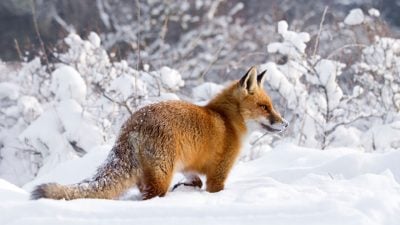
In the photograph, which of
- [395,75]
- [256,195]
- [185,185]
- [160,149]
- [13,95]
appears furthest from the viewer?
[13,95]

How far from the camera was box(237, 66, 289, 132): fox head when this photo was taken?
5.81m

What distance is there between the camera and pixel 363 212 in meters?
4.03

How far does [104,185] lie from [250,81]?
5.63ft

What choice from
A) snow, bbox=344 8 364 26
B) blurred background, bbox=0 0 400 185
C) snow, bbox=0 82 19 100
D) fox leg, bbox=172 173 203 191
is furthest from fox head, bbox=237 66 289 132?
snow, bbox=0 82 19 100

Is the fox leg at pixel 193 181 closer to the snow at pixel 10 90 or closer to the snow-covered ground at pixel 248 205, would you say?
the snow-covered ground at pixel 248 205

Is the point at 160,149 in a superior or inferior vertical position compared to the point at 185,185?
superior

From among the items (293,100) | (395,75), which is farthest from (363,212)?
(395,75)

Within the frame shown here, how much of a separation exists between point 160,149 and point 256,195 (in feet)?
2.63

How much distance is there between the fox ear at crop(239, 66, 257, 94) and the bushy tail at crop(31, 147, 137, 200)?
53.7 inches

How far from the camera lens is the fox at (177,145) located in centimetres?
481

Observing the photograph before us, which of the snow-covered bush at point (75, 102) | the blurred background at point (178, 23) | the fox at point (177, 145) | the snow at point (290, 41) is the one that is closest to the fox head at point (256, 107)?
the fox at point (177, 145)

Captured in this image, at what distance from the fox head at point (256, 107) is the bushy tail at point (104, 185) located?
4.40 ft

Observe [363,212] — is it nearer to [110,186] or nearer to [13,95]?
[110,186]

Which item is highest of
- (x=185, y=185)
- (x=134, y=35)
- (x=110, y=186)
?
(x=110, y=186)
